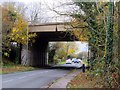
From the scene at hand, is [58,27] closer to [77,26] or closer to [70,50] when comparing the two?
[77,26]

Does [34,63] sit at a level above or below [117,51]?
below

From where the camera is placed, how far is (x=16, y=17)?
167 ft

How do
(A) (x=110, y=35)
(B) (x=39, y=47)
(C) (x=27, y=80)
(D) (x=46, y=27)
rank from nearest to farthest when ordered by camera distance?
1. (A) (x=110, y=35)
2. (C) (x=27, y=80)
3. (D) (x=46, y=27)
4. (B) (x=39, y=47)

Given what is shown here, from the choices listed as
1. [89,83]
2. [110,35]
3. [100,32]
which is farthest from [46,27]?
[110,35]

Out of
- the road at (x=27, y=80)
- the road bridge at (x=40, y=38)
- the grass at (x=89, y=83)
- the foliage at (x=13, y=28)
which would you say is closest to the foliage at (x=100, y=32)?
the grass at (x=89, y=83)

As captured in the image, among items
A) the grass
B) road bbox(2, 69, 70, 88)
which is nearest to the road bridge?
road bbox(2, 69, 70, 88)

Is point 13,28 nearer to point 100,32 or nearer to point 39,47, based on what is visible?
point 39,47

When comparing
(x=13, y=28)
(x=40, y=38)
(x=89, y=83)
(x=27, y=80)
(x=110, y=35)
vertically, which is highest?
(x=13, y=28)

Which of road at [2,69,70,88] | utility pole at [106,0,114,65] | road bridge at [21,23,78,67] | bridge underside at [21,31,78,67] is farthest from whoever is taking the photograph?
bridge underside at [21,31,78,67]

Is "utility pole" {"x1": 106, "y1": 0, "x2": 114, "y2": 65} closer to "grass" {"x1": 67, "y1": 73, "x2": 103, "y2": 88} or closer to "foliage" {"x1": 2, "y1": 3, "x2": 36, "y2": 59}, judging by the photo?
"grass" {"x1": 67, "y1": 73, "x2": 103, "y2": 88}

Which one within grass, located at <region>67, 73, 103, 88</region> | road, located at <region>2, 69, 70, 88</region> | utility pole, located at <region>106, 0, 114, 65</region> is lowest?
road, located at <region>2, 69, 70, 88</region>

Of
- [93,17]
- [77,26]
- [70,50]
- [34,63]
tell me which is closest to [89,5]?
[93,17]

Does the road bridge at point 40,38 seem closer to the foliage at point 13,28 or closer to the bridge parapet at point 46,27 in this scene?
the bridge parapet at point 46,27

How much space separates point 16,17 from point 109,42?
132 feet
